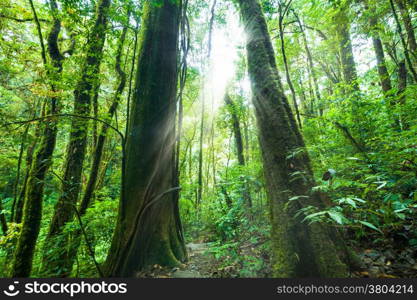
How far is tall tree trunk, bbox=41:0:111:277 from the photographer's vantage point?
388 centimetres

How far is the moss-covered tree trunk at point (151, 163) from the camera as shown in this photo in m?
2.91

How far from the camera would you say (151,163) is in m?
3.37

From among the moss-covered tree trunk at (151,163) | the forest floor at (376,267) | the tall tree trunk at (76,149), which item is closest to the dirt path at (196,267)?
the forest floor at (376,267)

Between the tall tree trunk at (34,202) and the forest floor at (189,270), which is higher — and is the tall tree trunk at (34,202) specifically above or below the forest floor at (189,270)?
above

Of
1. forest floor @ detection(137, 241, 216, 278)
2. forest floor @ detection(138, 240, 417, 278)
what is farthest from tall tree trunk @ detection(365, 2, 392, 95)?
forest floor @ detection(137, 241, 216, 278)

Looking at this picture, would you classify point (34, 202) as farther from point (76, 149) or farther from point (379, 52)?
point (379, 52)

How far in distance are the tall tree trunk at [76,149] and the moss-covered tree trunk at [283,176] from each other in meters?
3.52

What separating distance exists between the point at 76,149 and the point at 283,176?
17.6 ft

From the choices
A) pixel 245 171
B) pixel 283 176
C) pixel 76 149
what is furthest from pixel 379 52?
pixel 76 149

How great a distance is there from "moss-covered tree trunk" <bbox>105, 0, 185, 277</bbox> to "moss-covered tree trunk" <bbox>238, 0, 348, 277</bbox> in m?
1.59

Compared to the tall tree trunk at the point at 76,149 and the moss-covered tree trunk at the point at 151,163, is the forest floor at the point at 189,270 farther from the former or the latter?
the tall tree trunk at the point at 76,149

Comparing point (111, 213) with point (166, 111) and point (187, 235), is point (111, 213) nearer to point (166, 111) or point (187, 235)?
point (166, 111)

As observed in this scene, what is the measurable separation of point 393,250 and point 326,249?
1.01m

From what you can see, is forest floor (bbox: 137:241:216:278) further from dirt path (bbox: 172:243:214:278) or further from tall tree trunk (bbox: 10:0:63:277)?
tall tree trunk (bbox: 10:0:63:277)
